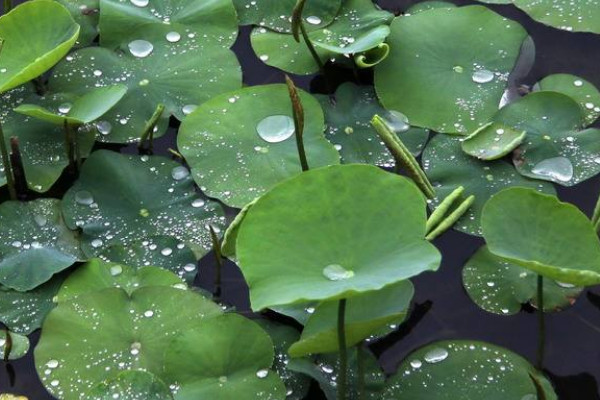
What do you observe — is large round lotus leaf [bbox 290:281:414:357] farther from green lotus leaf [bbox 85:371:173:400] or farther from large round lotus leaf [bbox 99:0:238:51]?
large round lotus leaf [bbox 99:0:238:51]

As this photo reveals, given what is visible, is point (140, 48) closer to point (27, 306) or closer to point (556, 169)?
point (27, 306)

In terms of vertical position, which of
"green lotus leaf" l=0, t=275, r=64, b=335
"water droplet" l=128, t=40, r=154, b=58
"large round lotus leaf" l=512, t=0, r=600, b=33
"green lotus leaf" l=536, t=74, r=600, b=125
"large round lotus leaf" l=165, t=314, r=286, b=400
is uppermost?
"large round lotus leaf" l=512, t=0, r=600, b=33

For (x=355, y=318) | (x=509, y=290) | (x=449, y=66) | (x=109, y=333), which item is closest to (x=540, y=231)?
(x=509, y=290)

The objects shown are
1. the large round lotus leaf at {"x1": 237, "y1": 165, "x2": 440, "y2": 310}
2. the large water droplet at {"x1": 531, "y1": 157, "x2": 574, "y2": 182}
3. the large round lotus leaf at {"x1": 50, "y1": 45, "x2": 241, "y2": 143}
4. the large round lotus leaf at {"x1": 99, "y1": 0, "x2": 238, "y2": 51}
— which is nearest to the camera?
the large round lotus leaf at {"x1": 237, "y1": 165, "x2": 440, "y2": 310}

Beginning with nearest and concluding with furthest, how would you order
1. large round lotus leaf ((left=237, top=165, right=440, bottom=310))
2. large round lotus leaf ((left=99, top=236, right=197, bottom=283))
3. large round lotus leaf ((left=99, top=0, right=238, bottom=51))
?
large round lotus leaf ((left=237, top=165, right=440, bottom=310)), large round lotus leaf ((left=99, top=236, right=197, bottom=283)), large round lotus leaf ((left=99, top=0, right=238, bottom=51))

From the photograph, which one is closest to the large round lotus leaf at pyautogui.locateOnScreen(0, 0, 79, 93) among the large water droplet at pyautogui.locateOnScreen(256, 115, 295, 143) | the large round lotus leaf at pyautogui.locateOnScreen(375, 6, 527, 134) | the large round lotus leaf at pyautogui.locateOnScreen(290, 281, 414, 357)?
the large water droplet at pyautogui.locateOnScreen(256, 115, 295, 143)

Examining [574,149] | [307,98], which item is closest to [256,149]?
[307,98]
